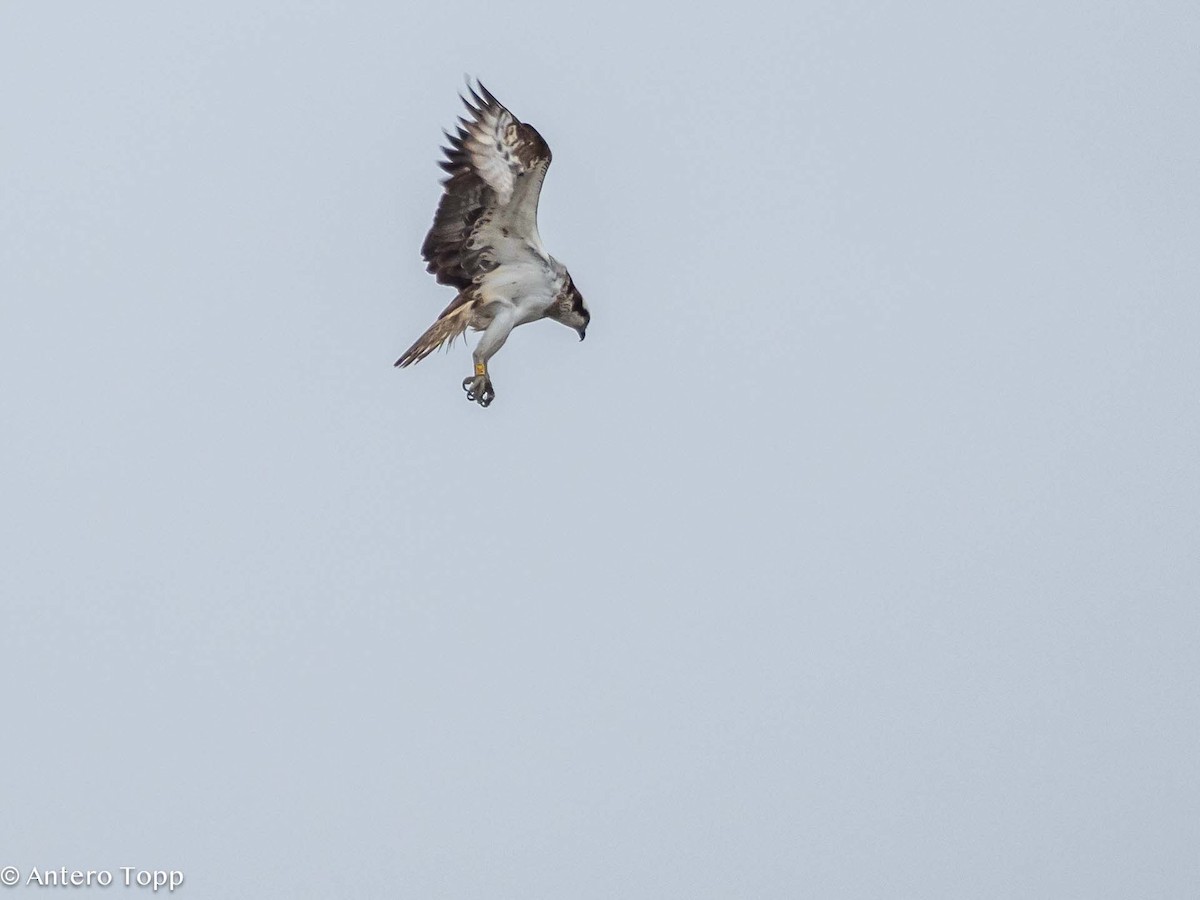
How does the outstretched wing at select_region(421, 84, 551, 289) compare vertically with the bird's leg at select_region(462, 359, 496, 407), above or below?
above

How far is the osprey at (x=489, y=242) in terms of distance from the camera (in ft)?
116

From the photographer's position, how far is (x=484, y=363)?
36188 millimetres

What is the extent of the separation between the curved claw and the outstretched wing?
36.2 inches

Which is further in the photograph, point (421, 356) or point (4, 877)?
point (4, 877)

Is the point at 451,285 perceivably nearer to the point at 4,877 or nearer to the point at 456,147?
the point at 456,147

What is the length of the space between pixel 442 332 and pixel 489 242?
0.89 m

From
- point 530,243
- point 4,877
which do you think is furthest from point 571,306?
point 4,877

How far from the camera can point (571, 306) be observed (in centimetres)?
3722

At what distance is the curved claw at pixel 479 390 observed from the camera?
36.1m

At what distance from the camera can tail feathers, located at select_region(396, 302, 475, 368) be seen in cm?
3609

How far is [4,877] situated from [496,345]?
8.55 meters

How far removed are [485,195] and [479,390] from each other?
1.71m

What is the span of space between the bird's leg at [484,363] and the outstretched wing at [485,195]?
484 mm

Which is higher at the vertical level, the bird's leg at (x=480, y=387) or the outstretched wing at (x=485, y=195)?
the outstretched wing at (x=485, y=195)
